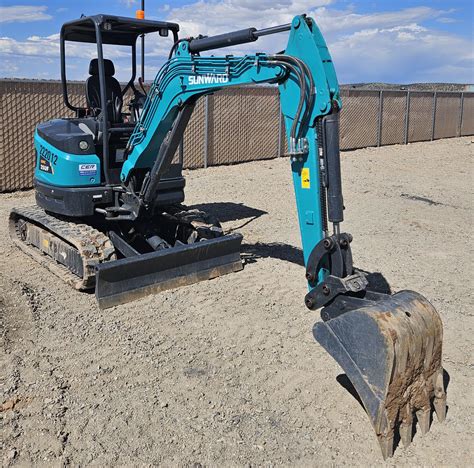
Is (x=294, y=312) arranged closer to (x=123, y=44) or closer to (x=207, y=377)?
(x=207, y=377)

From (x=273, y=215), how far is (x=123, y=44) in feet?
13.4

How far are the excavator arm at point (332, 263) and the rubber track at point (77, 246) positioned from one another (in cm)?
191

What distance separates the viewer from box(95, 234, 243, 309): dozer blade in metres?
5.97

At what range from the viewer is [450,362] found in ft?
16.3

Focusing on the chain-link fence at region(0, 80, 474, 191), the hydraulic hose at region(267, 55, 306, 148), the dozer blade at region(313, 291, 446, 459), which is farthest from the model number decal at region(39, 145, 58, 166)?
the dozer blade at region(313, 291, 446, 459)

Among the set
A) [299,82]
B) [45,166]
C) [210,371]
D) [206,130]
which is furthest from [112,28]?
[206,130]

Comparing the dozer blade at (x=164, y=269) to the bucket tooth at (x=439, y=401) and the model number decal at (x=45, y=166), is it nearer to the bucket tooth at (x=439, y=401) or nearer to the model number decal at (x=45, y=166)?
the model number decal at (x=45, y=166)

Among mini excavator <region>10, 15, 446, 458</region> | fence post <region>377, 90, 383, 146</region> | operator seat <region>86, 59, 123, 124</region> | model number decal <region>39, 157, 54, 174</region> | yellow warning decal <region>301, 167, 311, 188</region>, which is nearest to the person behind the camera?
mini excavator <region>10, 15, 446, 458</region>

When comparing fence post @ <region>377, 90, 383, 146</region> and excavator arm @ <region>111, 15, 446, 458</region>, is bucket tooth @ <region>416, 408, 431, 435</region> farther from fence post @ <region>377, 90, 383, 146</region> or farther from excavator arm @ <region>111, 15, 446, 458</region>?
fence post @ <region>377, 90, 383, 146</region>

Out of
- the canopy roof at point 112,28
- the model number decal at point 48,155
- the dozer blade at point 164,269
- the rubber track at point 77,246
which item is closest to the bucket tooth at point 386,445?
the dozer blade at point 164,269

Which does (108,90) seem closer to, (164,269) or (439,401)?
(164,269)

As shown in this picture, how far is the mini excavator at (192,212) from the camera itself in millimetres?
3941

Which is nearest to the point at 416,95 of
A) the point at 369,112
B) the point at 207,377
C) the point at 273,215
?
the point at 369,112

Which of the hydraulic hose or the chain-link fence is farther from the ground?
the hydraulic hose
